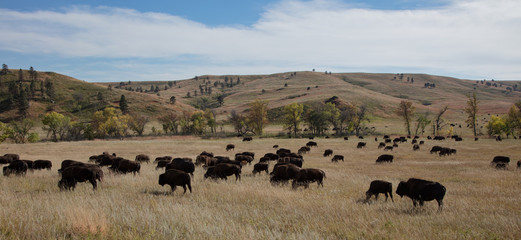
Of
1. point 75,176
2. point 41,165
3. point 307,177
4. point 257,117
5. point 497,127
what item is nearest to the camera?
point 75,176

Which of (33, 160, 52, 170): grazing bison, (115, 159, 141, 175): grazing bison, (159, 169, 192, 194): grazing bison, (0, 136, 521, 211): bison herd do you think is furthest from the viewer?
(33, 160, 52, 170): grazing bison

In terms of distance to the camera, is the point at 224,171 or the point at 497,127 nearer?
the point at 224,171

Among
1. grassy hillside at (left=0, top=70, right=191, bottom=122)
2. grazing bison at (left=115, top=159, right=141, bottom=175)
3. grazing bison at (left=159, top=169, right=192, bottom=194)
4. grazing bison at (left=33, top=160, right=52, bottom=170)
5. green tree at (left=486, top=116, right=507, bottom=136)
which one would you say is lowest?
grazing bison at (left=33, top=160, right=52, bottom=170)

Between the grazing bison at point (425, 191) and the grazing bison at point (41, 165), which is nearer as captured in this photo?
the grazing bison at point (425, 191)

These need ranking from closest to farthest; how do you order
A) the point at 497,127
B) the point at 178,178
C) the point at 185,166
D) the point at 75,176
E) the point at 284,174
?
the point at 178,178 < the point at 75,176 < the point at 284,174 < the point at 185,166 < the point at 497,127

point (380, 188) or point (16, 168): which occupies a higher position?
point (380, 188)

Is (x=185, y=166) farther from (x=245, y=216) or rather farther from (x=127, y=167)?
(x=245, y=216)

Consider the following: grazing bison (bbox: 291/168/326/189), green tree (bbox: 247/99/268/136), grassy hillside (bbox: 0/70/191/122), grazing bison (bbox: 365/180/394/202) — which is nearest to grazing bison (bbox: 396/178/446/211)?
grazing bison (bbox: 365/180/394/202)

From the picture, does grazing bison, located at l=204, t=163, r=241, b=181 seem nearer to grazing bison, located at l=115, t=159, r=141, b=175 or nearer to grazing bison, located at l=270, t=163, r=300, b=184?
grazing bison, located at l=270, t=163, r=300, b=184

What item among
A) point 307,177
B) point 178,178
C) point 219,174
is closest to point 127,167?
point 219,174

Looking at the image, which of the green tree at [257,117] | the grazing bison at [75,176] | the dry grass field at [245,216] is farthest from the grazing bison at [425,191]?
the green tree at [257,117]

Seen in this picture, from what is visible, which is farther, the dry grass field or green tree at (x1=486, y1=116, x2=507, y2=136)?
green tree at (x1=486, y1=116, x2=507, y2=136)

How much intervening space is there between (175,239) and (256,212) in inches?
120

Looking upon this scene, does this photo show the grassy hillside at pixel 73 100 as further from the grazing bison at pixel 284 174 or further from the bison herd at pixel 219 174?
the grazing bison at pixel 284 174
